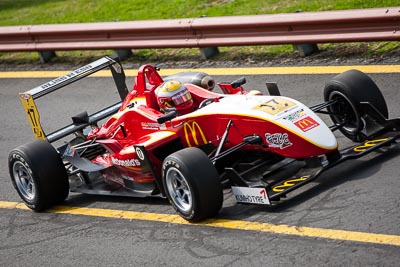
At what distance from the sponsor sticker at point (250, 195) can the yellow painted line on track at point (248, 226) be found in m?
0.19

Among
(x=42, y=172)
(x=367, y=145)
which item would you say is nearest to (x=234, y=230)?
(x=367, y=145)

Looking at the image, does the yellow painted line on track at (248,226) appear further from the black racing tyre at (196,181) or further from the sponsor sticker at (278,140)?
the sponsor sticker at (278,140)

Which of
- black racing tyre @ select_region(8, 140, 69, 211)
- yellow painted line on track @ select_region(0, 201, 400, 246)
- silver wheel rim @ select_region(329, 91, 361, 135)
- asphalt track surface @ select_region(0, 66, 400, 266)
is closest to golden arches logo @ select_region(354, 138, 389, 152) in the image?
asphalt track surface @ select_region(0, 66, 400, 266)

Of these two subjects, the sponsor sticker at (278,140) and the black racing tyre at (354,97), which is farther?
the black racing tyre at (354,97)

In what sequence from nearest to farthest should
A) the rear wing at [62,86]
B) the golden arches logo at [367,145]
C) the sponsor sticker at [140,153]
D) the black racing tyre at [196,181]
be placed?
the black racing tyre at [196,181], the golden arches logo at [367,145], the sponsor sticker at [140,153], the rear wing at [62,86]

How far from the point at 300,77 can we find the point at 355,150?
339 cm

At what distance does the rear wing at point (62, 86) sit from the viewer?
29.8ft

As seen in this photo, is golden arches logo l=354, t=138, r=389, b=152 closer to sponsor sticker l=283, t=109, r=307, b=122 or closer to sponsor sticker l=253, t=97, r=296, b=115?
sponsor sticker l=283, t=109, r=307, b=122

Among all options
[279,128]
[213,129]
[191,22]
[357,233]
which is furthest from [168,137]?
[191,22]

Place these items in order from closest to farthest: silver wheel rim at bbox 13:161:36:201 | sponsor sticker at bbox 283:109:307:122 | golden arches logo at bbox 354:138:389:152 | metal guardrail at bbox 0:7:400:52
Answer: sponsor sticker at bbox 283:109:307:122
golden arches logo at bbox 354:138:389:152
silver wheel rim at bbox 13:161:36:201
metal guardrail at bbox 0:7:400:52

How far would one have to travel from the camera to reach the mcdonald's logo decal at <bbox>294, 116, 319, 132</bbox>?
752 centimetres

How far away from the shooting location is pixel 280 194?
7293 mm

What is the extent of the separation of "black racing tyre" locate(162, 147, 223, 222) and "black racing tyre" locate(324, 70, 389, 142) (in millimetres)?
1697

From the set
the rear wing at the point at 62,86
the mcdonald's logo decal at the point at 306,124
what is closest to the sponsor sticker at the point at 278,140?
the mcdonald's logo decal at the point at 306,124
